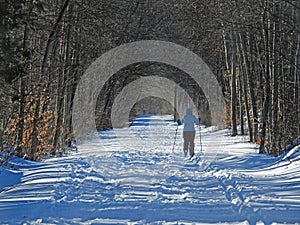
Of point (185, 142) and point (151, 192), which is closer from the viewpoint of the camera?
point (151, 192)

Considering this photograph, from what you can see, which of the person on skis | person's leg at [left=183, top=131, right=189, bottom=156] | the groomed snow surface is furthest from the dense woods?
person's leg at [left=183, top=131, right=189, bottom=156]

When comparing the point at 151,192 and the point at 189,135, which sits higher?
the point at 189,135

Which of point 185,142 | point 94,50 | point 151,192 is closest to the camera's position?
point 151,192

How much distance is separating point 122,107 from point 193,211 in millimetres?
37660

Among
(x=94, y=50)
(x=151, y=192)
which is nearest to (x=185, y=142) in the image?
(x=151, y=192)

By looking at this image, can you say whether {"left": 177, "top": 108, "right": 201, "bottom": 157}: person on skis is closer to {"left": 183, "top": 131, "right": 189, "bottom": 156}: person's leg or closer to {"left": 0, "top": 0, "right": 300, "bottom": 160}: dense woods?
{"left": 183, "top": 131, "right": 189, "bottom": 156}: person's leg

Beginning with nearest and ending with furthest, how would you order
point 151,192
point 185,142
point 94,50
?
point 151,192, point 185,142, point 94,50

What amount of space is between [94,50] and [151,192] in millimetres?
18468

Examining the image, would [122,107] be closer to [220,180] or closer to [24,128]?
[24,128]

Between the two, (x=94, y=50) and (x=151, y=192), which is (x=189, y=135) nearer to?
(x=151, y=192)

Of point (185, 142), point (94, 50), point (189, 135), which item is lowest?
point (185, 142)

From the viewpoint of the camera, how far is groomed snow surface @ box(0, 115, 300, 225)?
714 cm

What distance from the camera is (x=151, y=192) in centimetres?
942

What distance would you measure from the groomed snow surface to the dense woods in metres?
1.83
